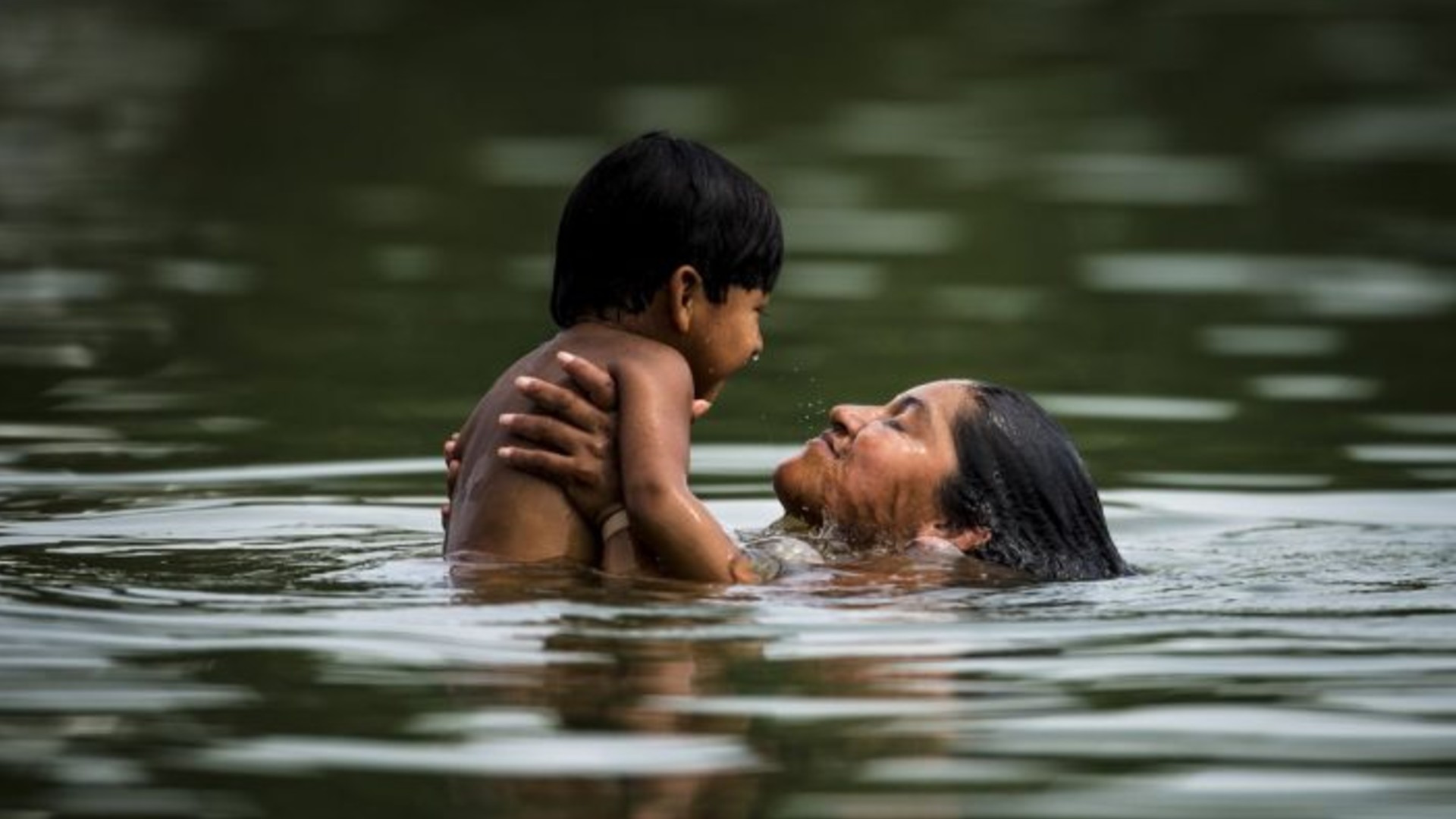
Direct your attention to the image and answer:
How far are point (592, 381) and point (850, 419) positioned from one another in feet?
3.51

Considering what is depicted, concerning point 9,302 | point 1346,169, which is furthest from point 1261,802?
point 1346,169

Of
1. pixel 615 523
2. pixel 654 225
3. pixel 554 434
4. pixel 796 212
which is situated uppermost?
pixel 796 212

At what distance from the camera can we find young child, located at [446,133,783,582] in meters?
7.87

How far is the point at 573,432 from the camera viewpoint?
25.9 ft

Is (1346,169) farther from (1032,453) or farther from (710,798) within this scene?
(710,798)

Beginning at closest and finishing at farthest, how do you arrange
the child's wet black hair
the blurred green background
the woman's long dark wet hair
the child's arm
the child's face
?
the child's arm
the child's wet black hair
the child's face
the woman's long dark wet hair
the blurred green background

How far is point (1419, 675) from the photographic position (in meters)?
7.07

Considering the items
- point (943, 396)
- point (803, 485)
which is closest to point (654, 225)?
point (803, 485)

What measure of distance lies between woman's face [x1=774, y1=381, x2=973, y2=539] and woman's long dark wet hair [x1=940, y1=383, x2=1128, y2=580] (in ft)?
0.16

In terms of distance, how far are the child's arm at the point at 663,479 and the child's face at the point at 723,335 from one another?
21 cm

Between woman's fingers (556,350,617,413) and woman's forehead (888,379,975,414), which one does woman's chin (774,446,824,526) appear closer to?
woman's forehead (888,379,975,414)

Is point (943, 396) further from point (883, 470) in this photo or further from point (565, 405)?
point (565, 405)

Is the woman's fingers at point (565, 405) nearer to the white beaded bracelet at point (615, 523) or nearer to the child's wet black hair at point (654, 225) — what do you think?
the white beaded bracelet at point (615, 523)

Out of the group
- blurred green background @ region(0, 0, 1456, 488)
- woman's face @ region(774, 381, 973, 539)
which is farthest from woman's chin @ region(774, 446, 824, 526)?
blurred green background @ region(0, 0, 1456, 488)
